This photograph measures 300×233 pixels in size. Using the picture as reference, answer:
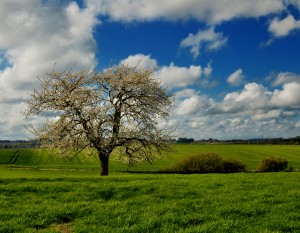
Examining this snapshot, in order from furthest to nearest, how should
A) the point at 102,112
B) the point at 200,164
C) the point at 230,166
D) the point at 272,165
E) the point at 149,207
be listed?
the point at 272,165, the point at 230,166, the point at 200,164, the point at 102,112, the point at 149,207

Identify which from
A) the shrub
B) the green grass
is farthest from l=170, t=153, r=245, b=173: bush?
the green grass

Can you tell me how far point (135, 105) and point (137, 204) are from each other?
25740 mm

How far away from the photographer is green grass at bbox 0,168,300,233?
1230 cm

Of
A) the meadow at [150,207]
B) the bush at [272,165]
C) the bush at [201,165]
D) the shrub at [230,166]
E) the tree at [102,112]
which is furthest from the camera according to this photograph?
the bush at [272,165]

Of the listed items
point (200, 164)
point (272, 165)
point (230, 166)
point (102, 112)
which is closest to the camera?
point (102, 112)

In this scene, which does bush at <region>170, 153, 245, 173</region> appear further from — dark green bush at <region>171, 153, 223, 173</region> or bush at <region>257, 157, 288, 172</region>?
bush at <region>257, 157, 288, 172</region>

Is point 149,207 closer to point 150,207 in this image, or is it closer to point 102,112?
point 150,207

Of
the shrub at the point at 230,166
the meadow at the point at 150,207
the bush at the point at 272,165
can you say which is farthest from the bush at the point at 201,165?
the meadow at the point at 150,207

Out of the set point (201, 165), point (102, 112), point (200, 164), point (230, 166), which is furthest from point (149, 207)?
point (230, 166)

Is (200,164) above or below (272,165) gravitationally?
above

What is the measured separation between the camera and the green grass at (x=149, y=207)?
40.4 feet

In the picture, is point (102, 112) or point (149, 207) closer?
point (149, 207)

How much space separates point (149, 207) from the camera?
14555mm

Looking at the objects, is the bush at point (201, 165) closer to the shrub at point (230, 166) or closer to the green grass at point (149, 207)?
the shrub at point (230, 166)
